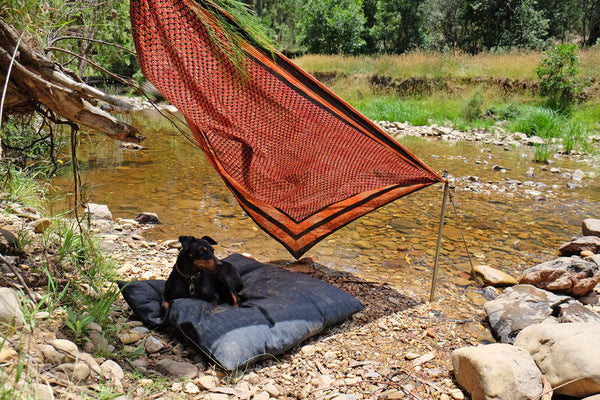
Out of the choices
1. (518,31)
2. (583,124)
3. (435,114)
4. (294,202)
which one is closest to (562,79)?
(583,124)

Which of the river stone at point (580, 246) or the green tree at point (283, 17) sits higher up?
the green tree at point (283, 17)

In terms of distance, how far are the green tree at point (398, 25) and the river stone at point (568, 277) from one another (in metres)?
26.7

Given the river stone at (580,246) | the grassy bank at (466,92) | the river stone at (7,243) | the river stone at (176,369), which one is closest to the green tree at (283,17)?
the grassy bank at (466,92)

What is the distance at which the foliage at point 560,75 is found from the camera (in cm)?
1468

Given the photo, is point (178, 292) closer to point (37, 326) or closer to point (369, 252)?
point (37, 326)

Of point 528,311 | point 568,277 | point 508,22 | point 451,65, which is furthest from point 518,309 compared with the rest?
point 508,22

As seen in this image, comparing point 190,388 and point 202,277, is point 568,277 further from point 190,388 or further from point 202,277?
point 190,388

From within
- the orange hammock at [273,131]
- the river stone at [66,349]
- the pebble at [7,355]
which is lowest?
the river stone at [66,349]

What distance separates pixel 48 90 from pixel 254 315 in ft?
6.33

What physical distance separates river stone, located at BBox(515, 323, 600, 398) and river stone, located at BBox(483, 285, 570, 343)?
1.46 feet

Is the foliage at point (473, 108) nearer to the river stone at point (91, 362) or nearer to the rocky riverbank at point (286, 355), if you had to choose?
the rocky riverbank at point (286, 355)

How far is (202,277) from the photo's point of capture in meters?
3.31

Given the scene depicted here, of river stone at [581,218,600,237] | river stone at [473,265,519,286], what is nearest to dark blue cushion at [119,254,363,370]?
river stone at [473,265,519,286]

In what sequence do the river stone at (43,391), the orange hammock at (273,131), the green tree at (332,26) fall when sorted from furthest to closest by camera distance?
the green tree at (332,26), the orange hammock at (273,131), the river stone at (43,391)
